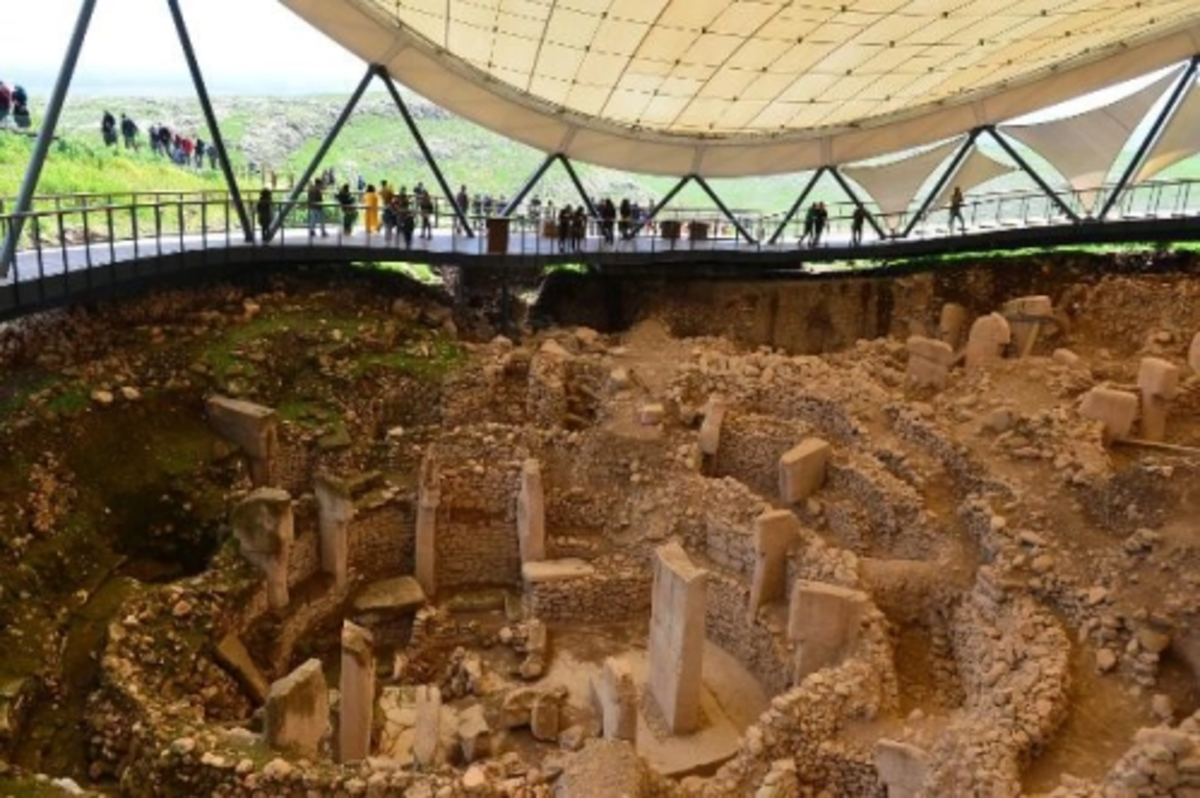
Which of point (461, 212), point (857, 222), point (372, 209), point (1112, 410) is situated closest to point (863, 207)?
point (857, 222)

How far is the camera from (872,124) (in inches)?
1132

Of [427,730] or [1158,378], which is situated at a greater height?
[1158,378]

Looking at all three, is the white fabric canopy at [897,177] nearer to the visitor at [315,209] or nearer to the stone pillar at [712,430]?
the stone pillar at [712,430]

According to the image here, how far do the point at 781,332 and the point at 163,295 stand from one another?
15657 millimetres

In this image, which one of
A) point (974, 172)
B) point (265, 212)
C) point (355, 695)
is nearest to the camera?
point (355, 695)

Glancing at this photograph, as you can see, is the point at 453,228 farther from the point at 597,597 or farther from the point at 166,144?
the point at 597,597

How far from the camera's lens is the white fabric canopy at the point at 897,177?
29.9m

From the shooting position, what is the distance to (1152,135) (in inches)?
1069

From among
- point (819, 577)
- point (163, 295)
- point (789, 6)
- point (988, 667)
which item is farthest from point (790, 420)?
point (163, 295)

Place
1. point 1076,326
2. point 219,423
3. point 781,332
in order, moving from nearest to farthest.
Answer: point 219,423, point 1076,326, point 781,332

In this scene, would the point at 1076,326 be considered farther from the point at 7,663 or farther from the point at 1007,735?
the point at 7,663

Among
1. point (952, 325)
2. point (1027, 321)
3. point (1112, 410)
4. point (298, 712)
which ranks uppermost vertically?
point (1027, 321)

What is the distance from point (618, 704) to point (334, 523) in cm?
588

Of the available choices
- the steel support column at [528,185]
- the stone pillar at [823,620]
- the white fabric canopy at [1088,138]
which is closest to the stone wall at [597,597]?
the stone pillar at [823,620]
